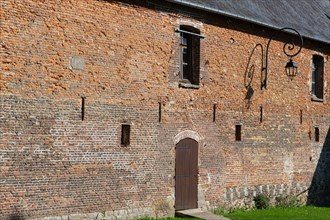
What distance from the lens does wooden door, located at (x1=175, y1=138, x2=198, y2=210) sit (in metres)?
13.7

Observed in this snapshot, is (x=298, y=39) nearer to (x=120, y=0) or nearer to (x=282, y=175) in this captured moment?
(x=282, y=175)

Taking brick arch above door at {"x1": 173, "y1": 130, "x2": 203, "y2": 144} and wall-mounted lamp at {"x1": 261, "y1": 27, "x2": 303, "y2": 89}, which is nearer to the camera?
brick arch above door at {"x1": 173, "y1": 130, "x2": 203, "y2": 144}

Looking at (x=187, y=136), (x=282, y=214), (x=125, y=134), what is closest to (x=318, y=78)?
(x=282, y=214)

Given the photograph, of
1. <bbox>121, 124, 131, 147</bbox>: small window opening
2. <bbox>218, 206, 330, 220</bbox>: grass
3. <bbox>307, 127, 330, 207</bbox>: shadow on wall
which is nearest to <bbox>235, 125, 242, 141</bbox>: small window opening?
<bbox>218, 206, 330, 220</bbox>: grass

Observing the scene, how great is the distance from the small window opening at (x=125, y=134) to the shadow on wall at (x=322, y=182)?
8459 millimetres

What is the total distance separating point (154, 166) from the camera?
13062 mm

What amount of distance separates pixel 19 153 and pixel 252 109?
7.82 m

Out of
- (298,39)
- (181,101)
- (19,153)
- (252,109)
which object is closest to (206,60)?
(181,101)

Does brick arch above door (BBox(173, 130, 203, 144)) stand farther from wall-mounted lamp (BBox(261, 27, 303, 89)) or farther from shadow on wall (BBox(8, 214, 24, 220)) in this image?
shadow on wall (BBox(8, 214, 24, 220))

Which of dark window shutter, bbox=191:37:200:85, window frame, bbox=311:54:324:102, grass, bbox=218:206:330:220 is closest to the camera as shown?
grass, bbox=218:206:330:220

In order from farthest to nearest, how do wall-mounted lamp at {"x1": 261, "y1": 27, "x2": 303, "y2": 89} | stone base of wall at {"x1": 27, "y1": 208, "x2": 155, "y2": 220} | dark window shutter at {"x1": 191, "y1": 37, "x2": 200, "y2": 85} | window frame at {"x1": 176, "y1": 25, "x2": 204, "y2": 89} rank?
wall-mounted lamp at {"x1": 261, "y1": 27, "x2": 303, "y2": 89}, dark window shutter at {"x1": 191, "y1": 37, "x2": 200, "y2": 85}, window frame at {"x1": 176, "y1": 25, "x2": 204, "y2": 89}, stone base of wall at {"x1": 27, "y1": 208, "x2": 155, "y2": 220}

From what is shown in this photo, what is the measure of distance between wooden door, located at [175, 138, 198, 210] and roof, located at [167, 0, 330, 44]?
369cm

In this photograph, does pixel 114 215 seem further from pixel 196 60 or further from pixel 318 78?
pixel 318 78

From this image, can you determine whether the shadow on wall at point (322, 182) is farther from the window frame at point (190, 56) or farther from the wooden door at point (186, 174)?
the window frame at point (190, 56)
